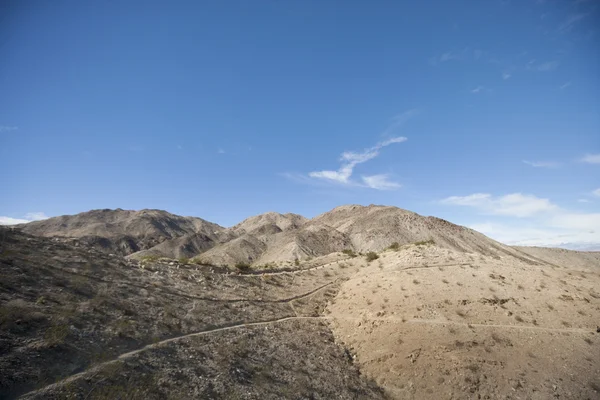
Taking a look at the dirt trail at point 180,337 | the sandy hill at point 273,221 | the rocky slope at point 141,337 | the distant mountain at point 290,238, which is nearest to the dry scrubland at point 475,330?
the rocky slope at point 141,337

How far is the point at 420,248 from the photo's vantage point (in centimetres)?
3653

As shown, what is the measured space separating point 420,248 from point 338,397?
2502 cm

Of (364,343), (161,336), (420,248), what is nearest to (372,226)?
(420,248)

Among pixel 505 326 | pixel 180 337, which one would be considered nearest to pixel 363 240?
pixel 505 326

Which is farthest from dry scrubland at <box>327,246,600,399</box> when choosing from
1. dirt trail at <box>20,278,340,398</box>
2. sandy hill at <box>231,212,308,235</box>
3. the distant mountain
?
sandy hill at <box>231,212,308,235</box>

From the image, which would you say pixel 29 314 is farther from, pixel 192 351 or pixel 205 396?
pixel 205 396

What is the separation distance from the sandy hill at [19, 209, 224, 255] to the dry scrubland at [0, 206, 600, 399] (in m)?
95.2

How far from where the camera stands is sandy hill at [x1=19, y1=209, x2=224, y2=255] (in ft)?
386

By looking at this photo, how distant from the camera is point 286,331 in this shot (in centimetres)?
2077

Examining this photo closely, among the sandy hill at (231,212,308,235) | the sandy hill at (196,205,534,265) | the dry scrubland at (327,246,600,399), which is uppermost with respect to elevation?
the sandy hill at (231,212,308,235)

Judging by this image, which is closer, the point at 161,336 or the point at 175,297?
the point at 161,336

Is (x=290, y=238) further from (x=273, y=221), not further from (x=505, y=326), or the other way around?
(x=505, y=326)

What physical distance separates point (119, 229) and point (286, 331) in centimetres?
13728

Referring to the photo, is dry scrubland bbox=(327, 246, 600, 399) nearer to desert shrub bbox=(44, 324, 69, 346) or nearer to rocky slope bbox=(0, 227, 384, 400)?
rocky slope bbox=(0, 227, 384, 400)
